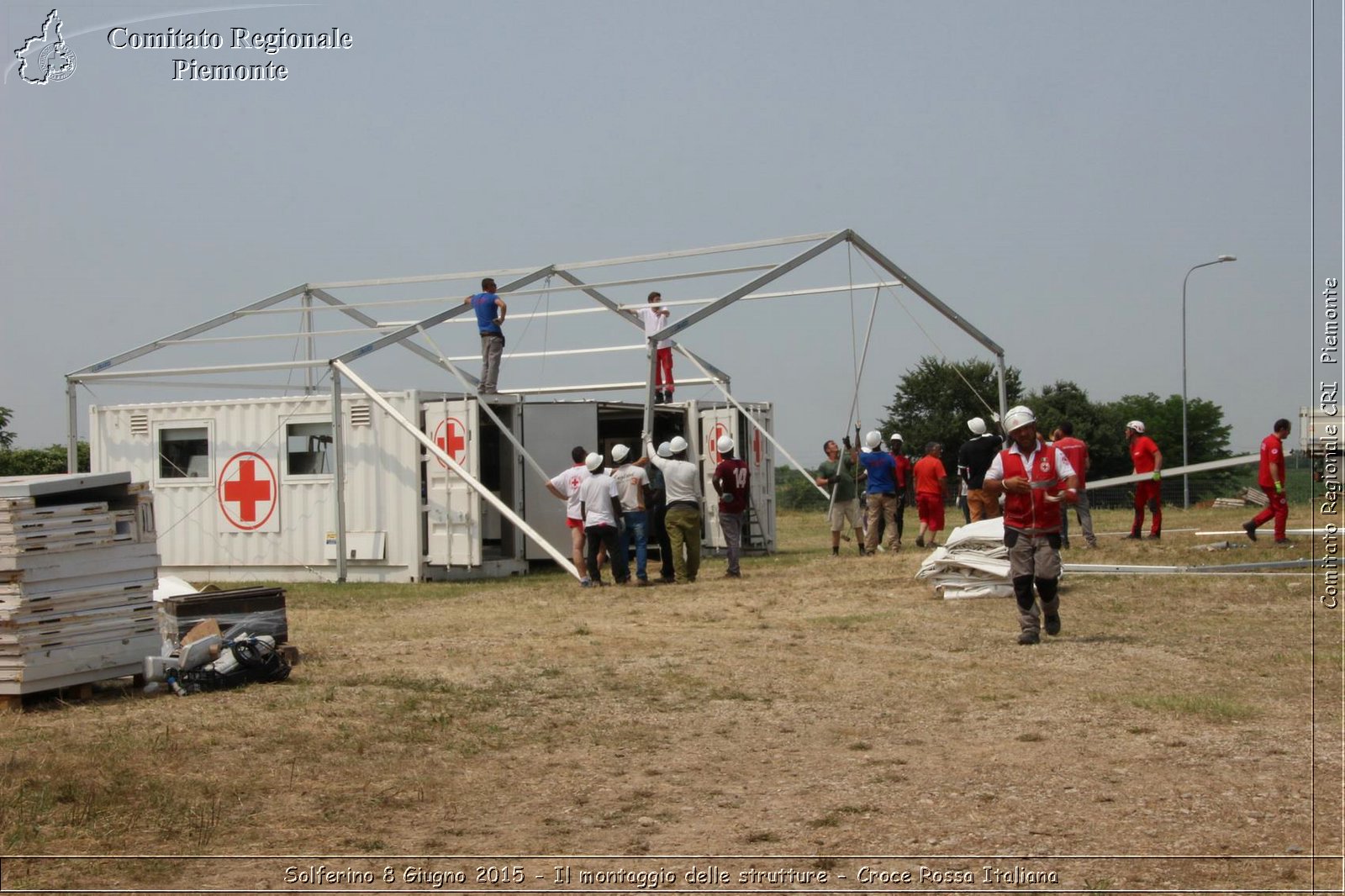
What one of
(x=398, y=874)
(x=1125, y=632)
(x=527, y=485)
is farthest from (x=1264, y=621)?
(x=527, y=485)

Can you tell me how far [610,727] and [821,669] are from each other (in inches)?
92.0

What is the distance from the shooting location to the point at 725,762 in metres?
6.72

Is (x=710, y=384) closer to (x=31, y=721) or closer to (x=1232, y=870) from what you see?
(x=31, y=721)

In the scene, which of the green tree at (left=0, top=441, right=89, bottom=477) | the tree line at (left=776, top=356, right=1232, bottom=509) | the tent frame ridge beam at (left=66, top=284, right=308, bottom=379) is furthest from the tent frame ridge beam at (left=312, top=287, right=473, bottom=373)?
the tree line at (left=776, top=356, right=1232, bottom=509)

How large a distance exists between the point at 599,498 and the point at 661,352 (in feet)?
19.0

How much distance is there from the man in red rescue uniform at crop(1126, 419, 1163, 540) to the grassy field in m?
5.81

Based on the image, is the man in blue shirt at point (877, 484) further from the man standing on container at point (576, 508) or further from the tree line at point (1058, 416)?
the tree line at point (1058, 416)

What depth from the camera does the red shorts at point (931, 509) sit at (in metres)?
18.8

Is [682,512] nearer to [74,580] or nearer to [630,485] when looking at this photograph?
[630,485]

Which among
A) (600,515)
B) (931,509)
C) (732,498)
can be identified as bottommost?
(931,509)

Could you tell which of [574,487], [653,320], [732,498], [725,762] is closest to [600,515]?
[574,487]

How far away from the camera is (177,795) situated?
6.02 metres

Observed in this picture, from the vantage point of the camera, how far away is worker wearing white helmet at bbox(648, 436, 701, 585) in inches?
615

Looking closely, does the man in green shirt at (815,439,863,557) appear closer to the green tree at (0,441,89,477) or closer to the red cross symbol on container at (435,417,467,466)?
the red cross symbol on container at (435,417,467,466)
